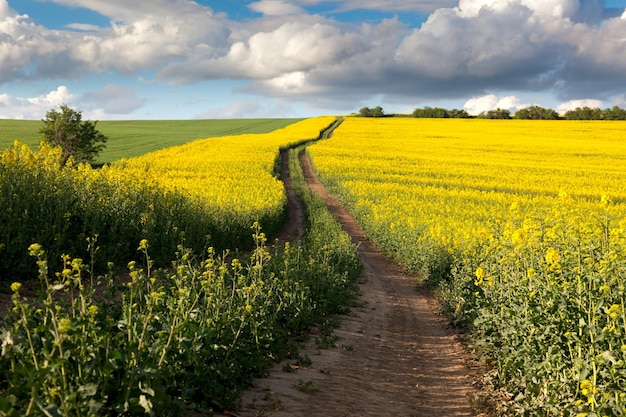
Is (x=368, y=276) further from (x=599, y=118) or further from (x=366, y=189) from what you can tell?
(x=599, y=118)

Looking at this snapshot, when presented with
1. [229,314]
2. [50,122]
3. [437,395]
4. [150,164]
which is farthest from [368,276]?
[50,122]

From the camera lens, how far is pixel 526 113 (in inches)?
3656

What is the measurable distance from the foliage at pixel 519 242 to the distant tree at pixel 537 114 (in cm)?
3531

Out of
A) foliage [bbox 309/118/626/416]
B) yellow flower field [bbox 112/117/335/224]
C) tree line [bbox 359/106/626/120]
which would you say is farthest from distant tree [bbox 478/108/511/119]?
yellow flower field [bbox 112/117/335/224]

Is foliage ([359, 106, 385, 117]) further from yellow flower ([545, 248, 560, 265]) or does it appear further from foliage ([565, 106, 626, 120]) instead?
yellow flower ([545, 248, 560, 265])

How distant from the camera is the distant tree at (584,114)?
8706cm

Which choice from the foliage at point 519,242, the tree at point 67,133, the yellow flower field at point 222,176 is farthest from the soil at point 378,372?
the tree at point 67,133

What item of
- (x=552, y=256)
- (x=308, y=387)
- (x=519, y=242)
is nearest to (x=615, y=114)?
(x=519, y=242)

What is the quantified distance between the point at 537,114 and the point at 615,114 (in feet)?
39.0

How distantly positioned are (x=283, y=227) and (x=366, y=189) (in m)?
6.56

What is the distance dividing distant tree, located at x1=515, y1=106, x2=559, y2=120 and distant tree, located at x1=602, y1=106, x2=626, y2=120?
7.56 metres

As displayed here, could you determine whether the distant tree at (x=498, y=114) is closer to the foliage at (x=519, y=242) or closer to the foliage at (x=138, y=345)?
the foliage at (x=519, y=242)

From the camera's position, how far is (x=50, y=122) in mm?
33688

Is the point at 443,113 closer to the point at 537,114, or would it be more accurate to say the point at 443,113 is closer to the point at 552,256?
the point at 537,114
